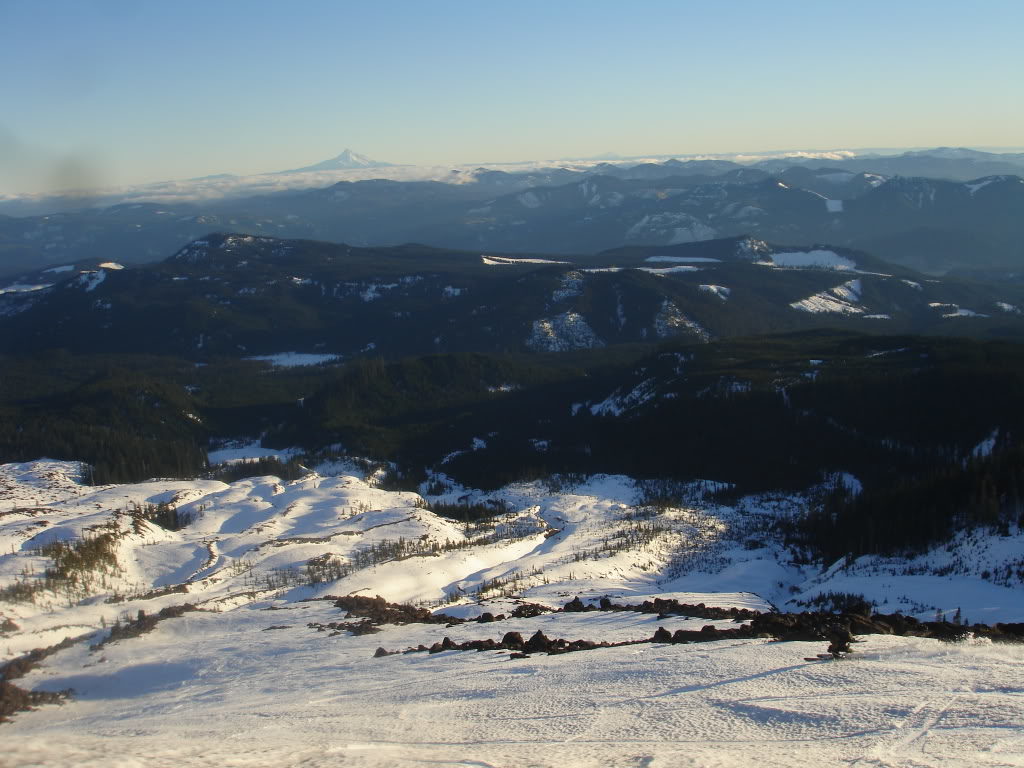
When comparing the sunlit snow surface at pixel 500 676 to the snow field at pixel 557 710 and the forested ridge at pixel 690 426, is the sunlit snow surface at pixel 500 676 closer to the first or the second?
the snow field at pixel 557 710

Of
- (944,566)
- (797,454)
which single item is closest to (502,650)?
(944,566)

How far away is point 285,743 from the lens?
28.0 meters

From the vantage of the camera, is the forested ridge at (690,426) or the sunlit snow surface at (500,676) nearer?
the sunlit snow surface at (500,676)

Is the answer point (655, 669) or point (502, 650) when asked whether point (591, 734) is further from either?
point (502, 650)

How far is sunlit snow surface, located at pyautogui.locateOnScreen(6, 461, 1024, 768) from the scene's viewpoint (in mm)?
25156

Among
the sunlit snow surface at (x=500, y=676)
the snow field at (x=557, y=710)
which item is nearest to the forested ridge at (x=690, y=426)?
the sunlit snow surface at (x=500, y=676)

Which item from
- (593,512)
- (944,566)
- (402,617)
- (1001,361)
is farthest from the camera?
(1001,361)

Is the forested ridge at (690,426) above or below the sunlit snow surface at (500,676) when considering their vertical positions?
below

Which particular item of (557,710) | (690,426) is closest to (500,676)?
(557,710)

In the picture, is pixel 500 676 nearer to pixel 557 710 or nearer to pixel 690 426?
pixel 557 710

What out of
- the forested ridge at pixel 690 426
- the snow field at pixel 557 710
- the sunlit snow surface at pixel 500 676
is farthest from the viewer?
the forested ridge at pixel 690 426

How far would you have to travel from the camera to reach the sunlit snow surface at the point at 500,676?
25.2 meters

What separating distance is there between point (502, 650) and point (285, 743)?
15242 millimetres

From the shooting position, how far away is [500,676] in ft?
117
